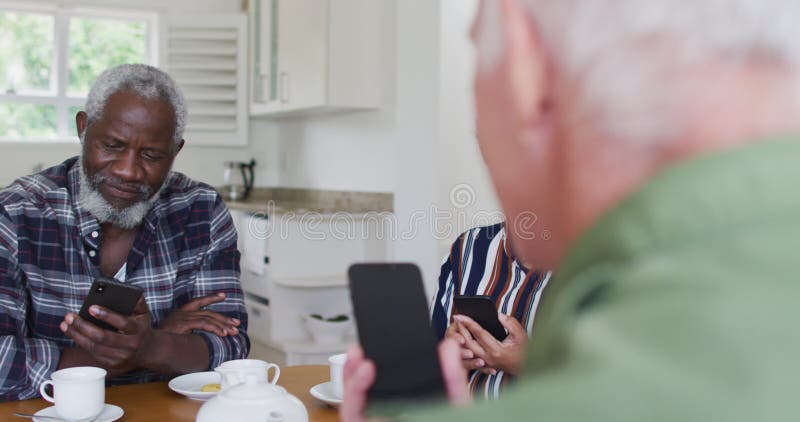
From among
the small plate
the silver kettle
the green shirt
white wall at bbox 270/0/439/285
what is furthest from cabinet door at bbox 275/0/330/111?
the green shirt

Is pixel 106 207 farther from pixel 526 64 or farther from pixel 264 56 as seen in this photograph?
pixel 264 56

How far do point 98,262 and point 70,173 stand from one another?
0.88 feet

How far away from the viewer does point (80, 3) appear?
5.05 m

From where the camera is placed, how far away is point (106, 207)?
6.36 feet

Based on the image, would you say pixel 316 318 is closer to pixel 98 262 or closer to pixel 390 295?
pixel 98 262

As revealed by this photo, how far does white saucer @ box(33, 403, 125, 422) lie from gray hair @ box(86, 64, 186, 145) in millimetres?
806

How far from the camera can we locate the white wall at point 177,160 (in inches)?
192

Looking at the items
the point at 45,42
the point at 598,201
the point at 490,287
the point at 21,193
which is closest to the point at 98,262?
the point at 21,193

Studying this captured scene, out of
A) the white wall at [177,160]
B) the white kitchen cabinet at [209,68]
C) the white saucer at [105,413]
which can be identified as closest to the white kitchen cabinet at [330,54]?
the white kitchen cabinet at [209,68]

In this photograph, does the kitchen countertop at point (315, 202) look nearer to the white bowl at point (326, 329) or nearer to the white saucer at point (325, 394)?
the white bowl at point (326, 329)

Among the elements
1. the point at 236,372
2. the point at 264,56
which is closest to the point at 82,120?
the point at 236,372

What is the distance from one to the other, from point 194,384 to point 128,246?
598mm

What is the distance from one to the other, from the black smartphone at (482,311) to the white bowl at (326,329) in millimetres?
2056

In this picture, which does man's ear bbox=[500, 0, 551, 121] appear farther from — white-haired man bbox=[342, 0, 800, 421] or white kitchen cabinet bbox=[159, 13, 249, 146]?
white kitchen cabinet bbox=[159, 13, 249, 146]
